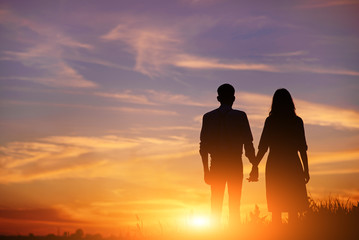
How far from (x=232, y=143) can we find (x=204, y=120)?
29.9 inches

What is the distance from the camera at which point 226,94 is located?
9.66 m

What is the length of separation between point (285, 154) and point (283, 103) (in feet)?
3.57

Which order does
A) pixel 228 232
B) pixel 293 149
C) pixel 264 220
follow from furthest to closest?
pixel 264 220, pixel 293 149, pixel 228 232

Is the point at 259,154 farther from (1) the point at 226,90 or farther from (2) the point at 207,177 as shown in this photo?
(1) the point at 226,90

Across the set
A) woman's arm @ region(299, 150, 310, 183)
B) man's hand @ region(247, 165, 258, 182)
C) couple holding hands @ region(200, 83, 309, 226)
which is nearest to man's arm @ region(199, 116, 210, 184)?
couple holding hands @ region(200, 83, 309, 226)

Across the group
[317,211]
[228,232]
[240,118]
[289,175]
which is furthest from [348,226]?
[240,118]

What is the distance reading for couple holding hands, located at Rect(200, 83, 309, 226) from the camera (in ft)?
31.7

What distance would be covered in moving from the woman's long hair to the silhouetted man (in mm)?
852

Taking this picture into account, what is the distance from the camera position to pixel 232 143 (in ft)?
31.8

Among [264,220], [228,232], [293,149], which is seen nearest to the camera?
[228,232]

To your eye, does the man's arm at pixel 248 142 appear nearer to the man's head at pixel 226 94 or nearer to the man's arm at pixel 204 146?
the man's head at pixel 226 94

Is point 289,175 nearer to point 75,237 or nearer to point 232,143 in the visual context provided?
point 232,143

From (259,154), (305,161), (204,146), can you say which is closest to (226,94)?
(204,146)

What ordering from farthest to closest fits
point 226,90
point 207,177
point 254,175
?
point 254,175 → point 207,177 → point 226,90
